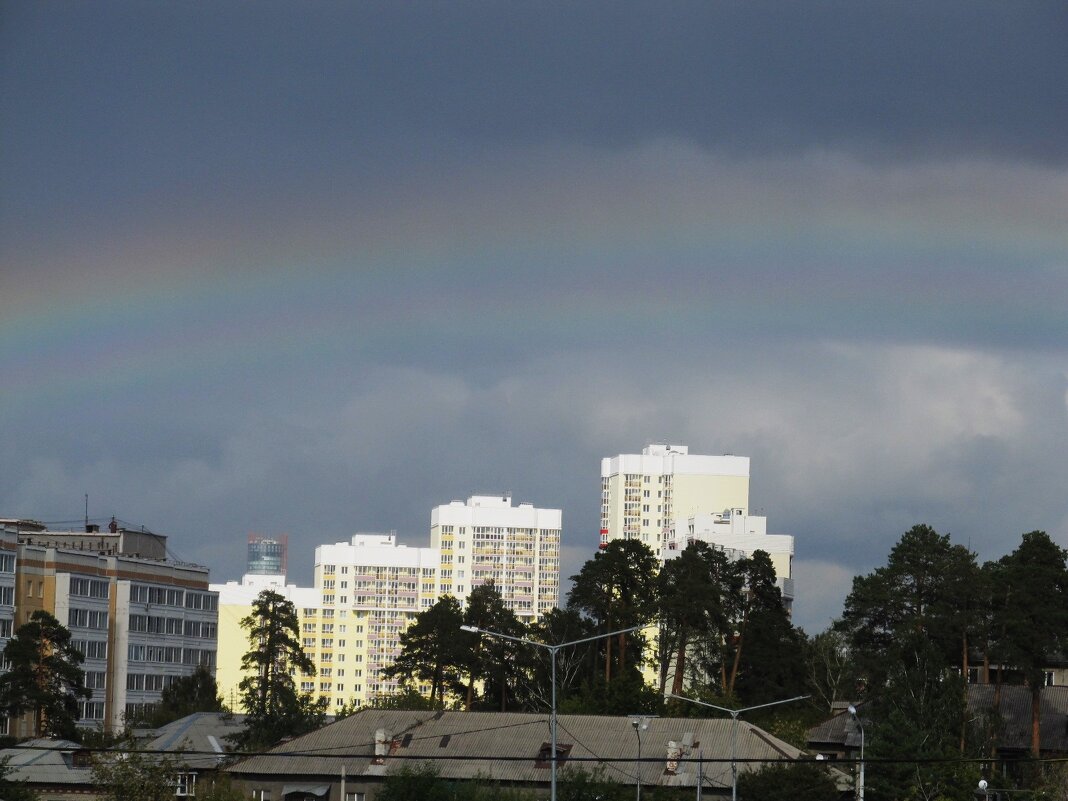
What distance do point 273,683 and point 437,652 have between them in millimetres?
17921

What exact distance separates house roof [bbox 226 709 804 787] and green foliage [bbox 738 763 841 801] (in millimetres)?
8732

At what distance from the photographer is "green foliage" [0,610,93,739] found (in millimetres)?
140875

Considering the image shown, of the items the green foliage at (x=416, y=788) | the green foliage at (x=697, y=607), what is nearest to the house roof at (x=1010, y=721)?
the green foliage at (x=697, y=607)

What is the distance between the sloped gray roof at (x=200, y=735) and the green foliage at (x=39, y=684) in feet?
25.3

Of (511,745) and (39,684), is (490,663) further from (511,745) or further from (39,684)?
(39,684)

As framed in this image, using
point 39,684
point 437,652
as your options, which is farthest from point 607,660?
point 39,684

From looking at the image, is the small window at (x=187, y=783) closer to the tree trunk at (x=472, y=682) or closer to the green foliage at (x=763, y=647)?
the tree trunk at (x=472, y=682)

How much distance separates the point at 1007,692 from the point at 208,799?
6991cm

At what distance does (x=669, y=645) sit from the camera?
154 meters

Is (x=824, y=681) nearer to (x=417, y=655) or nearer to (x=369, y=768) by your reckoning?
(x=417, y=655)

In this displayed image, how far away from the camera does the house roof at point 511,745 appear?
122562 mm

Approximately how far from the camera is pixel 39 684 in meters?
143

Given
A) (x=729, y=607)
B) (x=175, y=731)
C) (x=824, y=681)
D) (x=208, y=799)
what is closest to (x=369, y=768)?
(x=208, y=799)

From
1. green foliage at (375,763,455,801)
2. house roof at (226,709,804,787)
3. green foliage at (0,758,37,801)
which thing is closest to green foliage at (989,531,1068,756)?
→ house roof at (226,709,804,787)
